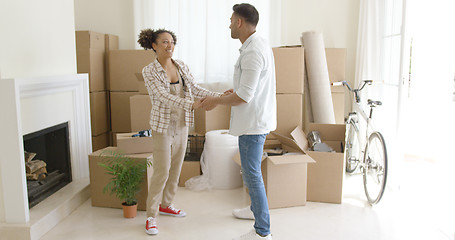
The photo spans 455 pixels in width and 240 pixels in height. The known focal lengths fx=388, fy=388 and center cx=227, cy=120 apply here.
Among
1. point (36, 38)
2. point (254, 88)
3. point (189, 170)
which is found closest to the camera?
point (254, 88)

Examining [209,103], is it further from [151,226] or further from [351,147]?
[351,147]

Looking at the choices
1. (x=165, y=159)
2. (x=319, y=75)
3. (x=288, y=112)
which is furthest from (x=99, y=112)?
(x=319, y=75)

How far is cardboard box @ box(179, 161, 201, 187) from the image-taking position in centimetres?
346

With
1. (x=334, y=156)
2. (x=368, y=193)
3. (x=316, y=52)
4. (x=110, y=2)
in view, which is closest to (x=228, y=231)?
(x=334, y=156)

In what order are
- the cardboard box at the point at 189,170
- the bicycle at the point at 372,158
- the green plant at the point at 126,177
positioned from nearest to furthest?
the green plant at the point at 126,177 → the bicycle at the point at 372,158 → the cardboard box at the point at 189,170

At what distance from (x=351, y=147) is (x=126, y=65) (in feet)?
7.56

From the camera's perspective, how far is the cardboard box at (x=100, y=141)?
3918mm

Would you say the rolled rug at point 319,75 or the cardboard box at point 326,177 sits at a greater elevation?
the rolled rug at point 319,75

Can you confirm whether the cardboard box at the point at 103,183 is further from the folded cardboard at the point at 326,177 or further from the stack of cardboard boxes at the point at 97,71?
the folded cardboard at the point at 326,177

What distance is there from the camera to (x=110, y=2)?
4090 millimetres

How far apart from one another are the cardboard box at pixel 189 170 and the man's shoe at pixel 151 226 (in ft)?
3.05

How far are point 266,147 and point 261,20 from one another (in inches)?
49.9

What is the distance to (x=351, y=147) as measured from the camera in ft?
11.6

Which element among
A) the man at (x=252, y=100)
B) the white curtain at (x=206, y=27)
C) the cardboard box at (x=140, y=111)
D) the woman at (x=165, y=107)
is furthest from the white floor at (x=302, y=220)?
the white curtain at (x=206, y=27)
